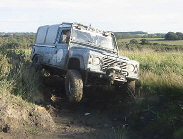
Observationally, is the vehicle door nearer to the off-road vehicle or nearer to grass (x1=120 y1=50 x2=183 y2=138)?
the off-road vehicle

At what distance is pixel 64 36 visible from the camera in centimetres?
1008

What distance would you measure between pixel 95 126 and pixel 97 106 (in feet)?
5.55

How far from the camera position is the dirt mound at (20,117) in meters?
6.60

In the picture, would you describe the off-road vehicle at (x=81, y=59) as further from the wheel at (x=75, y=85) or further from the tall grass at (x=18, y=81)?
the tall grass at (x=18, y=81)

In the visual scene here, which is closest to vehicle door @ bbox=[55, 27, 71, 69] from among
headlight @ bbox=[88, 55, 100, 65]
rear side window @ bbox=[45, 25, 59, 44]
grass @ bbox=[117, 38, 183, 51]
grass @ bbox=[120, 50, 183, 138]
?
rear side window @ bbox=[45, 25, 59, 44]

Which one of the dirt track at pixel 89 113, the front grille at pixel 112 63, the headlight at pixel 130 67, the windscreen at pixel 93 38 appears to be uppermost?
the windscreen at pixel 93 38

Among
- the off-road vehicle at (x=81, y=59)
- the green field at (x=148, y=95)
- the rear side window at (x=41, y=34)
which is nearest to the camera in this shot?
the green field at (x=148, y=95)

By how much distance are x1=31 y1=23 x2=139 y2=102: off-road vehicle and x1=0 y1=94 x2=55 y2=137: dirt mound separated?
1.29 m

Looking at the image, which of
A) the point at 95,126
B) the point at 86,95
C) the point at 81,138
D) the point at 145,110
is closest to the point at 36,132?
the point at 81,138

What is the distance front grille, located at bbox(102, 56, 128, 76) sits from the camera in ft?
27.8

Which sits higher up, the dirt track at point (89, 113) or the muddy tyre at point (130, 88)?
the muddy tyre at point (130, 88)

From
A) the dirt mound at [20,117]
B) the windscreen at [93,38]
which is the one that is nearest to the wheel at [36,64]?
the windscreen at [93,38]

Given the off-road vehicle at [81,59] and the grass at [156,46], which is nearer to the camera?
the off-road vehicle at [81,59]

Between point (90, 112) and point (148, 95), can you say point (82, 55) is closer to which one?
point (90, 112)
